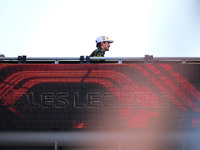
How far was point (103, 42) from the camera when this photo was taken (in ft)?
16.9

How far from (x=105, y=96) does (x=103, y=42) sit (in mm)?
1304

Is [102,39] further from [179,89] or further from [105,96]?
[179,89]

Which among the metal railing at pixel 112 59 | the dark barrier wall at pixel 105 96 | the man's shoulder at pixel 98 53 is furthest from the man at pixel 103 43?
the dark barrier wall at pixel 105 96

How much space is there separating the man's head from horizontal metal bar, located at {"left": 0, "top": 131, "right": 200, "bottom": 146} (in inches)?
67.9

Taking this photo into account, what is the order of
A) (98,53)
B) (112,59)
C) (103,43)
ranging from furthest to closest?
(103,43) < (98,53) < (112,59)

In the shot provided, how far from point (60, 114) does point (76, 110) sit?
0.28 metres

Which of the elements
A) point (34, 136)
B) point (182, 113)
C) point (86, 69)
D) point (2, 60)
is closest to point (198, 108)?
point (182, 113)

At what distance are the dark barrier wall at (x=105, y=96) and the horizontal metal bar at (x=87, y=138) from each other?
0.38ft

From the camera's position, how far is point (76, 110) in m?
4.35

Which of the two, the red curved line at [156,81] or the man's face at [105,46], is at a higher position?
the man's face at [105,46]

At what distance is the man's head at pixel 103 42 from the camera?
512cm

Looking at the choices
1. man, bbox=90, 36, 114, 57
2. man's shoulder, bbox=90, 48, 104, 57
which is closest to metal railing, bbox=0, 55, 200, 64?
man's shoulder, bbox=90, 48, 104, 57

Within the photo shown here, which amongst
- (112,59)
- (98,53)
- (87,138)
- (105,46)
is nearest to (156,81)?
(112,59)

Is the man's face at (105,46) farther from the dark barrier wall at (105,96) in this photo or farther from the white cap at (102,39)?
the dark barrier wall at (105,96)
